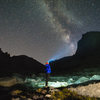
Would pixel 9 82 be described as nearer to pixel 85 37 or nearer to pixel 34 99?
pixel 34 99

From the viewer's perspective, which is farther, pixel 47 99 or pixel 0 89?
pixel 0 89

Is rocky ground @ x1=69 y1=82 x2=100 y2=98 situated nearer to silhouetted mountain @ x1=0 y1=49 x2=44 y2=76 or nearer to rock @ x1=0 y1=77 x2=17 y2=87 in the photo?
rock @ x1=0 y1=77 x2=17 y2=87

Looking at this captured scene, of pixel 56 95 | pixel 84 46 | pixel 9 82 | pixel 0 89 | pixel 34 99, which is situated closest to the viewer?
pixel 34 99

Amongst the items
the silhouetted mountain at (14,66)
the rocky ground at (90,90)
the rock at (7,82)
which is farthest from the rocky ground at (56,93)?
the silhouetted mountain at (14,66)

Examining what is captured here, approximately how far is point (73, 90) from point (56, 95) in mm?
1449

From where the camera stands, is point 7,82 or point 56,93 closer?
point 56,93

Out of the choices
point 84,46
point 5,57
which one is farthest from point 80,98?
point 84,46

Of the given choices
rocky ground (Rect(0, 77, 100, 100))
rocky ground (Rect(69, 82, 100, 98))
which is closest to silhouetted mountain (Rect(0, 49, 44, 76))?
rocky ground (Rect(0, 77, 100, 100))

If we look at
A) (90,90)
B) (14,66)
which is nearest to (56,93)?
(90,90)

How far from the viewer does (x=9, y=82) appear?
1138cm

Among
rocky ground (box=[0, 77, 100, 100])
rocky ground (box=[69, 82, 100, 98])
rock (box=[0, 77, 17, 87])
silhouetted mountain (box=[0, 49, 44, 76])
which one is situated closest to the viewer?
rocky ground (box=[0, 77, 100, 100])

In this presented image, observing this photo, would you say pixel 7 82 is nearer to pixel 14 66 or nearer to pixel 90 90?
pixel 90 90

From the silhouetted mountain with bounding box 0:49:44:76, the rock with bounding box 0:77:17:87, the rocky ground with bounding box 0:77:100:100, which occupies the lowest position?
the rocky ground with bounding box 0:77:100:100

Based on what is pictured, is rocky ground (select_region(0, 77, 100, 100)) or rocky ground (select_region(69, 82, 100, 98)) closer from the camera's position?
rocky ground (select_region(0, 77, 100, 100))
